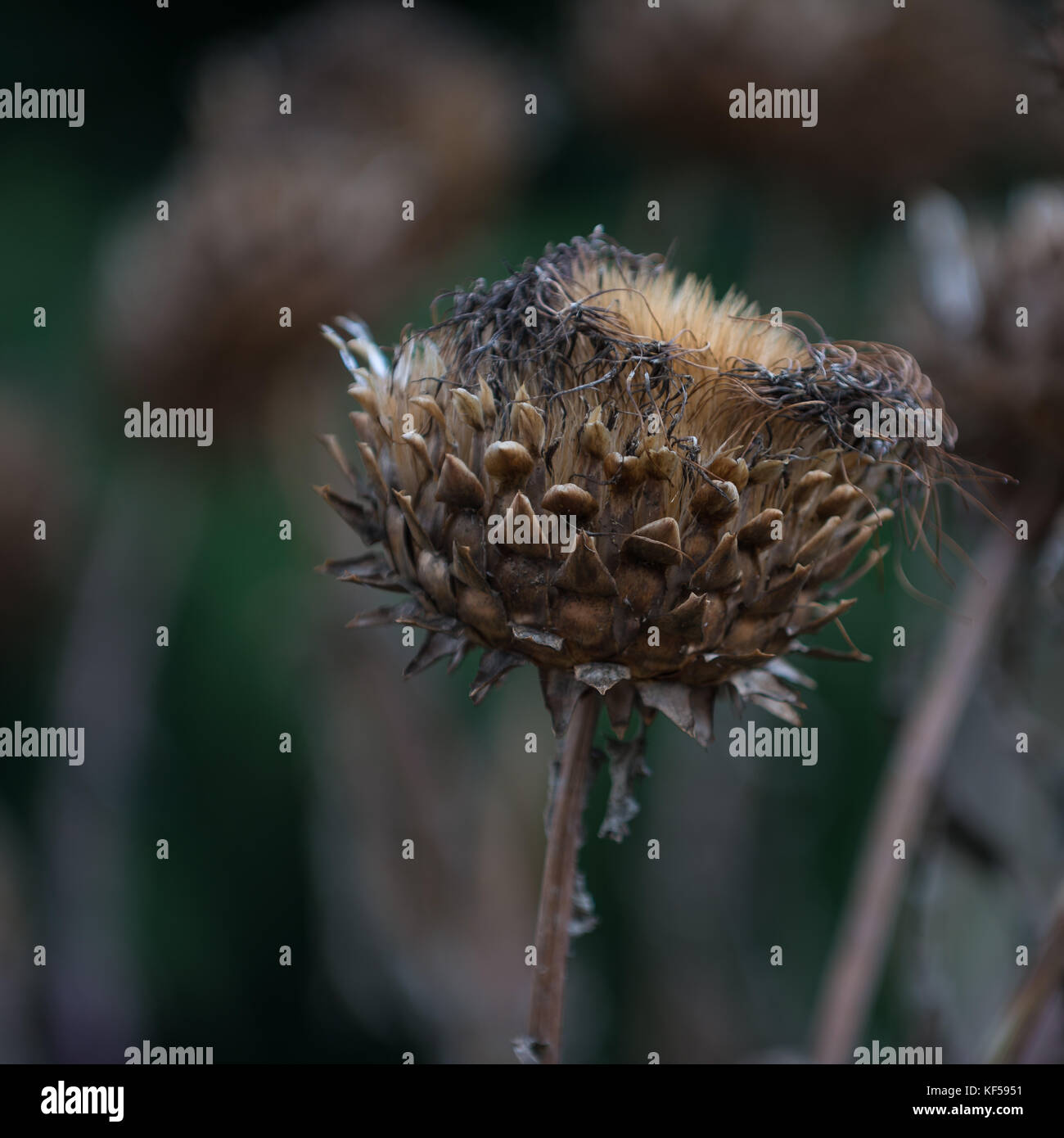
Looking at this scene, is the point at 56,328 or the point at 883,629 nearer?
the point at 883,629

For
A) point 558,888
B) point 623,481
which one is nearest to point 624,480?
point 623,481

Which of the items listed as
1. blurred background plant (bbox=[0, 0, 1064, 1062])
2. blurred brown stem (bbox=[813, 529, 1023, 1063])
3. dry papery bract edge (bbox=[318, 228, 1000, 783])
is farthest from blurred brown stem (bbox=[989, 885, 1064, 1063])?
dry papery bract edge (bbox=[318, 228, 1000, 783])

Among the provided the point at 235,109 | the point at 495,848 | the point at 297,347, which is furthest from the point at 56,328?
the point at 495,848

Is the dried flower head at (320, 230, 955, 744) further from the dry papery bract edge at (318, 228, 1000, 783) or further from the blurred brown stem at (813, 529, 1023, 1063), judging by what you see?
the blurred brown stem at (813, 529, 1023, 1063)

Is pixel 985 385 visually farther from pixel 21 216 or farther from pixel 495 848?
pixel 21 216

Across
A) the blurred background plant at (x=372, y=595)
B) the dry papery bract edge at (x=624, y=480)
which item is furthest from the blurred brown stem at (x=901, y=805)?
the dry papery bract edge at (x=624, y=480)

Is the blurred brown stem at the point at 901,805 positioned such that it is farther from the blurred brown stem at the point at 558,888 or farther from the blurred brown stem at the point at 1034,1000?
the blurred brown stem at the point at 558,888
